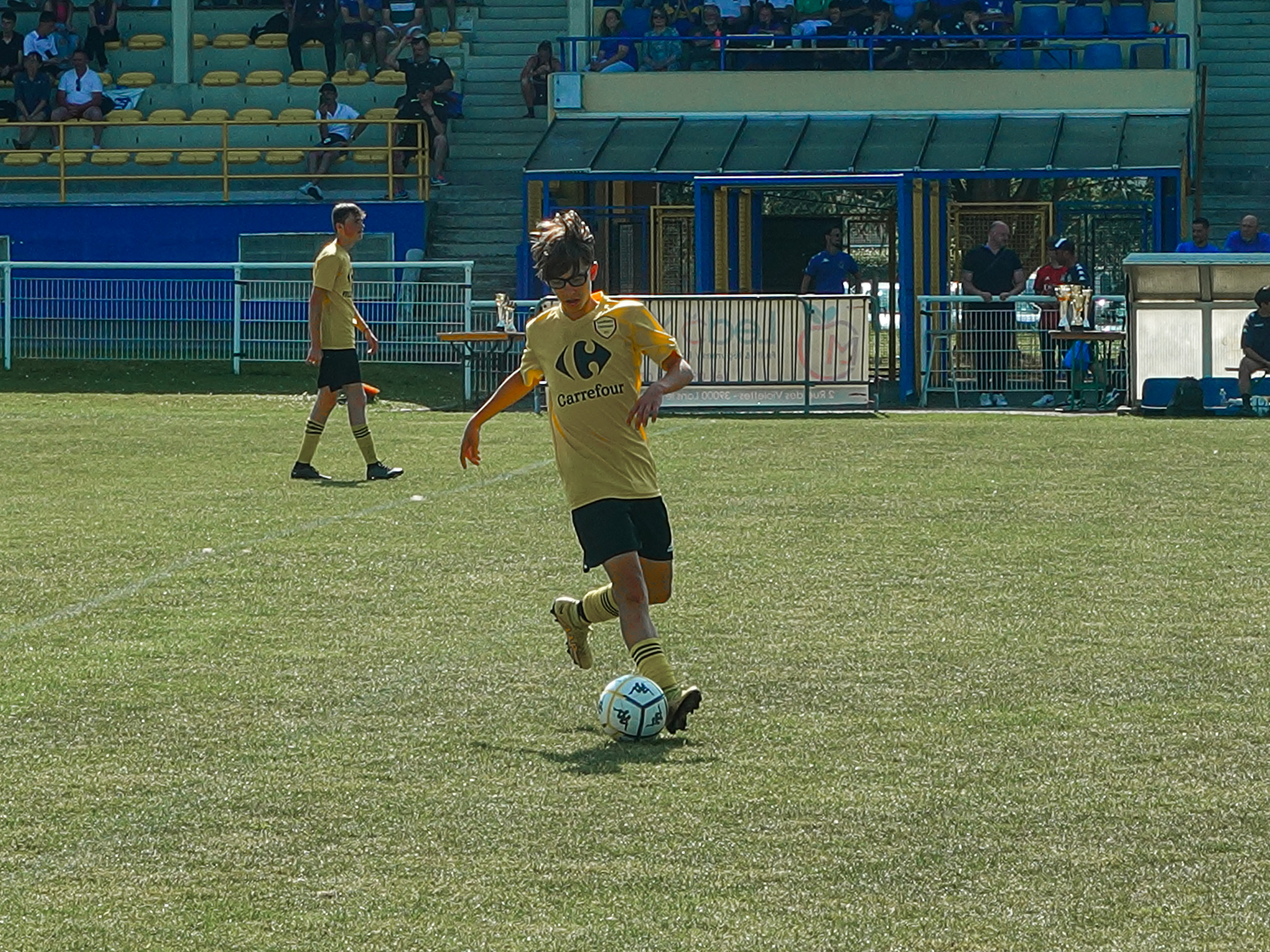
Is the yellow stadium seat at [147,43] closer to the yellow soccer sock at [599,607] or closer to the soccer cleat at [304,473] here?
the soccer cleat at [304,473]

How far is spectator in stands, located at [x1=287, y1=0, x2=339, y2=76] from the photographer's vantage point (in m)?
33.6

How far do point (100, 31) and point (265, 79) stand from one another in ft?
10.7

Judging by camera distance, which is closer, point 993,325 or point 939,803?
point 939,803

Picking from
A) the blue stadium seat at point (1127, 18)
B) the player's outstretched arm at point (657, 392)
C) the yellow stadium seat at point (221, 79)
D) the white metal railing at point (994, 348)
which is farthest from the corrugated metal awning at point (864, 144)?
the player's outstretched arm at point (657, 392)

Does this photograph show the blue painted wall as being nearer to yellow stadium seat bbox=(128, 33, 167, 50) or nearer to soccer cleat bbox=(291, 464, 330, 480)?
yellow stadium seat bbox=(128, 33, 167, 50)

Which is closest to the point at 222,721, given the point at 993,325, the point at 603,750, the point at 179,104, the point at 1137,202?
the point at 603,750

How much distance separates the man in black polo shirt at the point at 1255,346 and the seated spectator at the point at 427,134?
46.2 feet

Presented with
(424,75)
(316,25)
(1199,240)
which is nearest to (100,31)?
(316,25)

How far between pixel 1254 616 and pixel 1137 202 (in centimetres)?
1919

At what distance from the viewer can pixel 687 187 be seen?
28906mm

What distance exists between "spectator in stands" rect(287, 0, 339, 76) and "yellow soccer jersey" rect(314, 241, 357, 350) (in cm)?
1900

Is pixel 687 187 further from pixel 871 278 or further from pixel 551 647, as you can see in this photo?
pixel 551 647

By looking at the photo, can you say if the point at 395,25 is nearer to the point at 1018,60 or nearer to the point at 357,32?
the point at 357,32

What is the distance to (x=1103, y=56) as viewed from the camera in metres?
29.0
